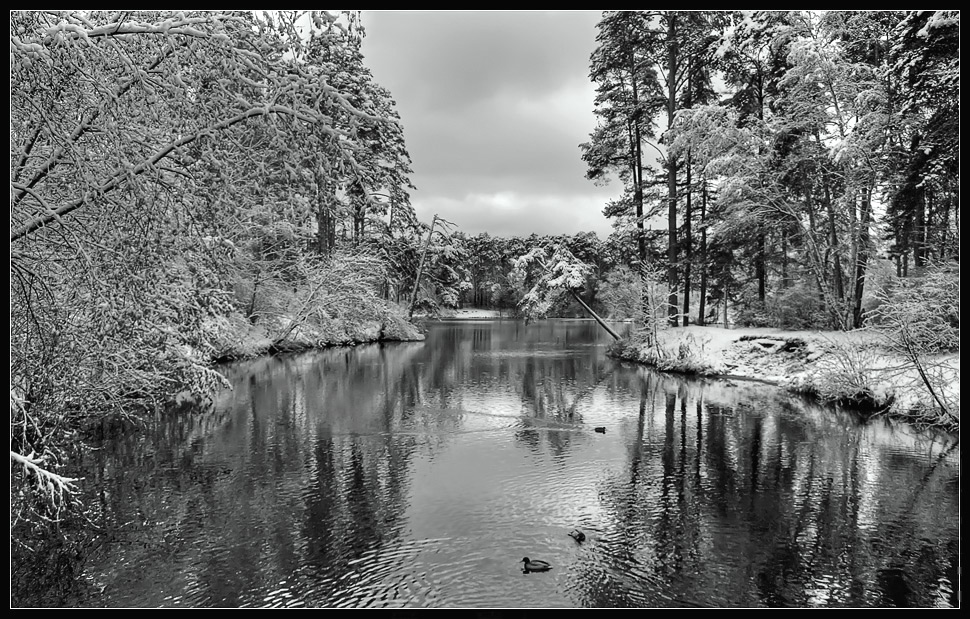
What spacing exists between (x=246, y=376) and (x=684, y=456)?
47.6 ft

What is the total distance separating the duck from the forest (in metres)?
4.00

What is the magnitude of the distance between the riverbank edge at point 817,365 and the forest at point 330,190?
1187mm

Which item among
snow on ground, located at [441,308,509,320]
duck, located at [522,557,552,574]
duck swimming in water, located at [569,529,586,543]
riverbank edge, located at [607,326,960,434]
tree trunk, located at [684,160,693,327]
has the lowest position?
duck, located at [522,557,552,574]

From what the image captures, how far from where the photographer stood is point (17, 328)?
518 centimetres

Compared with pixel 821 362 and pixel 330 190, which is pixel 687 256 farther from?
pixel 330 190

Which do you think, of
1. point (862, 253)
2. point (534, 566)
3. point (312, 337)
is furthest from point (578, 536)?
point (312, 337)

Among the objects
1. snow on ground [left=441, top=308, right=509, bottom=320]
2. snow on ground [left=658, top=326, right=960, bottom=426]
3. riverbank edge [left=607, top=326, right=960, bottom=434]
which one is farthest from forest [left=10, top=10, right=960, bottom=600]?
snow on ground [left=441, top=308, right=509, bottom=320]

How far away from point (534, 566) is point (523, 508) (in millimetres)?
1715

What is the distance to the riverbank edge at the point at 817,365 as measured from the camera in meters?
12.0

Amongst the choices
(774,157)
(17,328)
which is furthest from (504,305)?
(17,328)

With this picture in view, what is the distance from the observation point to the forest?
140 inches

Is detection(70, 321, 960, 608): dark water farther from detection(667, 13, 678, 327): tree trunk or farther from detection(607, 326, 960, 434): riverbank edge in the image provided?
detection(667, 13, 678, 327): tree trunk

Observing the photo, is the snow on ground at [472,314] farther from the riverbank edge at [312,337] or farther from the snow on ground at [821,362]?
the snow on ground at [821,362]

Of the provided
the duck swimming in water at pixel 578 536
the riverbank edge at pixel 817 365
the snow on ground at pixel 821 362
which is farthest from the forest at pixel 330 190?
the duck swimming in water at pixel 578 536
